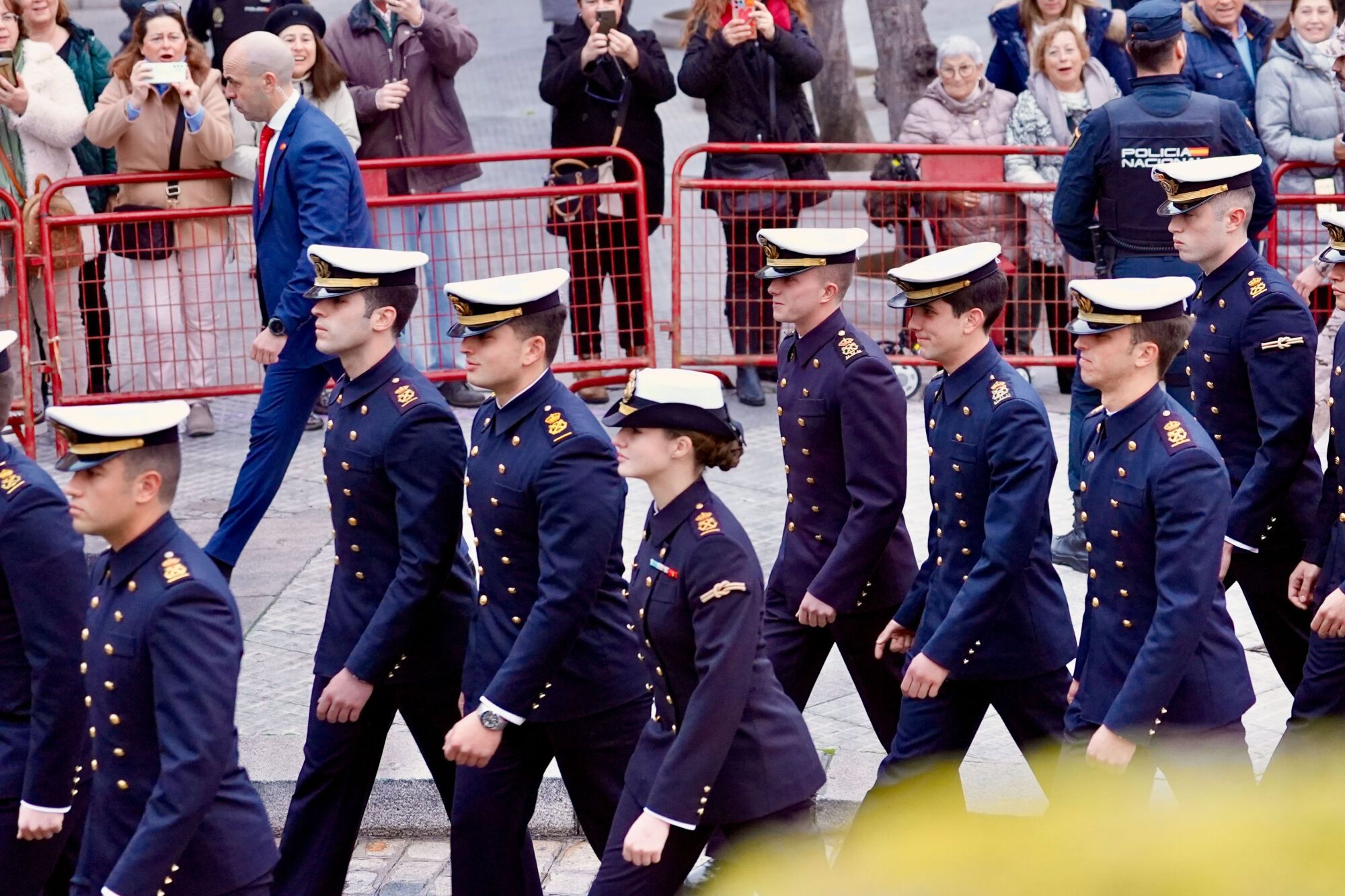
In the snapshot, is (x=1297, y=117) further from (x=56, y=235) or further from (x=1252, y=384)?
(x=56, y=235)

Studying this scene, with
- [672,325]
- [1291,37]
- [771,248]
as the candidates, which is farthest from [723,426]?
[1291,37]

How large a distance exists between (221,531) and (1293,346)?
12.8 ft

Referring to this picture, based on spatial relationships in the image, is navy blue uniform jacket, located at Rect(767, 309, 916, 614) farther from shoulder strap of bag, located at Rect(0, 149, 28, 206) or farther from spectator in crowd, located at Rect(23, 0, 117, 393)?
shoulder strap of bag, located at Rect(0, 149, 28, 206)

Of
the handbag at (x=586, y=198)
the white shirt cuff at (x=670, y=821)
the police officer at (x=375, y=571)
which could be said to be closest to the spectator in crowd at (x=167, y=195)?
the handbag at (x=586, y=198)

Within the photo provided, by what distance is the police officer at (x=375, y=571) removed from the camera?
4984 millimetres

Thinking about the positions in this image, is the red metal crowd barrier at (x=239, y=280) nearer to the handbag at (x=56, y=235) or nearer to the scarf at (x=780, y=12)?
the handbag at (x=56, y=235)

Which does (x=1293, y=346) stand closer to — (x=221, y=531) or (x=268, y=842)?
(x=268, y=842)

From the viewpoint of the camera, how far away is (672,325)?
10047 millimetres

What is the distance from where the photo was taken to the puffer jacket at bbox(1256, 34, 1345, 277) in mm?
9836

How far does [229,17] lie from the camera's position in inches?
408

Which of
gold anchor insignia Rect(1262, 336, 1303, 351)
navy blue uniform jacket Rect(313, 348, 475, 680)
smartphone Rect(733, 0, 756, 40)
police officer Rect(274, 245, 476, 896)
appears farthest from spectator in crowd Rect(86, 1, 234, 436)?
gold anchor insignia Rect(1262, 336, 1303, 351)

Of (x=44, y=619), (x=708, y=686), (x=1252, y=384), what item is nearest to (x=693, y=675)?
(x=708, y=686)

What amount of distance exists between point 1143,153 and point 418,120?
4.27m

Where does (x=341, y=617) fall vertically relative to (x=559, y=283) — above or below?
below
